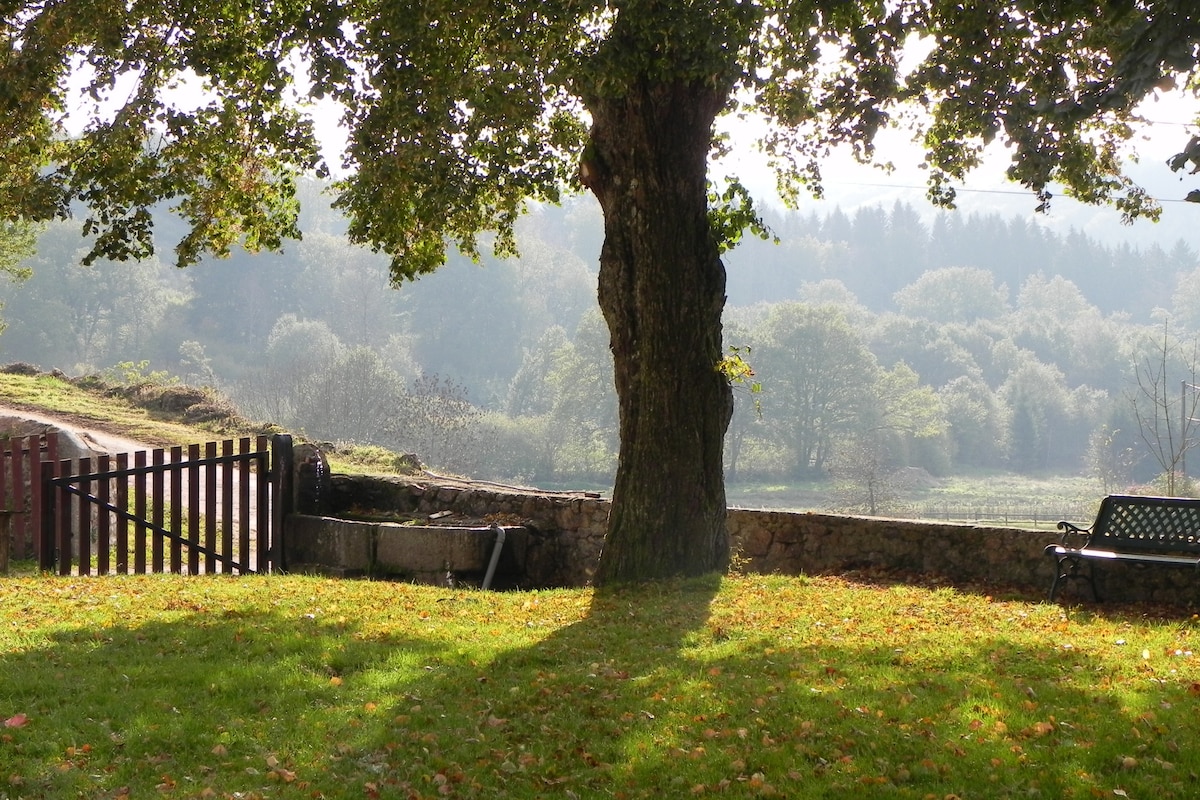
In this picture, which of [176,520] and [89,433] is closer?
[176,520]

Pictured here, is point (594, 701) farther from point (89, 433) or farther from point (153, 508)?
point (89, 433)

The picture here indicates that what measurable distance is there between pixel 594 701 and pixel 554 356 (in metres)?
100

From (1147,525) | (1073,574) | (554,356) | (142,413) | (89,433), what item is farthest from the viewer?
(554,356)

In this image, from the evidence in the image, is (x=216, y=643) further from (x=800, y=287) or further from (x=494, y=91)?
(x=800, y=287)

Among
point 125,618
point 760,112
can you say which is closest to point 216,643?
point 125,618

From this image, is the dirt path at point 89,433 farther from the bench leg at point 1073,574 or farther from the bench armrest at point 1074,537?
the bench leg at point 1073,574

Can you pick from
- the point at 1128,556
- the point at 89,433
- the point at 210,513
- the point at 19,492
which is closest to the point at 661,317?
the point at 1128,556

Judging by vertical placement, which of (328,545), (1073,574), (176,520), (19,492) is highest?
(19,492)

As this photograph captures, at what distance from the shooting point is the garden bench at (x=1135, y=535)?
845 cm

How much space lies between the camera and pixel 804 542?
10812 mm

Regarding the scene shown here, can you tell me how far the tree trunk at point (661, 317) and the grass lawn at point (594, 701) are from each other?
56.9 inches

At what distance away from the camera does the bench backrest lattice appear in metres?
8.51

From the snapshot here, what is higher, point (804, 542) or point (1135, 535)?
point (1135, 535)

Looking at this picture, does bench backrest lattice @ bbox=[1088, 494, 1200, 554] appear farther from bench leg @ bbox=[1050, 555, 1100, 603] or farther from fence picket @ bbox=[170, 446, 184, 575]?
fence picket @ bbox=[170, 446, 184, 575]
